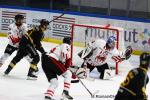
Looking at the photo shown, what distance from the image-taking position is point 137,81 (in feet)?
17.9

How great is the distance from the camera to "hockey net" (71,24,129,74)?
9750 millimetres

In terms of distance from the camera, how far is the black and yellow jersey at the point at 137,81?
17.9 ft

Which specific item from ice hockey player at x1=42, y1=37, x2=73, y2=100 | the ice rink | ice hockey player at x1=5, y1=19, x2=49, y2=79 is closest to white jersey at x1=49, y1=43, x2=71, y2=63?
ice hockey player at x1=42, y1=37, x2=73, y2=100

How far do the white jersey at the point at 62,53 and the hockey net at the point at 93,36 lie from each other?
241 cm

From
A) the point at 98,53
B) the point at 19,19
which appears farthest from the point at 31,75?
the point at 98,53

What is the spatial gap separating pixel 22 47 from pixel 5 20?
5257 mm

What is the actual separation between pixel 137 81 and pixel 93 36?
452 cm

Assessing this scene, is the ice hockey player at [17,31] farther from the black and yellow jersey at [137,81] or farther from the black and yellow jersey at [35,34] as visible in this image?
the black and yellow jersey at [137,81]

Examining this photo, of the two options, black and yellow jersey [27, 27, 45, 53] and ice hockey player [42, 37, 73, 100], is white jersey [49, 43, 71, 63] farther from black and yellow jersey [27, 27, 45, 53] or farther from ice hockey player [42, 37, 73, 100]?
black and yellow jersey [27, 27, 45, 53]

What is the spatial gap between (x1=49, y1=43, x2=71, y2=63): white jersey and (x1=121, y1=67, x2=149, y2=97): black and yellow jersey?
1.80m

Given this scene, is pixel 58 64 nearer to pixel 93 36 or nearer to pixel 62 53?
pixel 62 53

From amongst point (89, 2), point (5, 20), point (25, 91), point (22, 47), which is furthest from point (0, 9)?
point (25, 91)

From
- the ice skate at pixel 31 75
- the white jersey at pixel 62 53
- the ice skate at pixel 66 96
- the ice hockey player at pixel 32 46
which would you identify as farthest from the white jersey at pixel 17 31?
the ice skate at pixel 66 96

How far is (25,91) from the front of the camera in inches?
310
